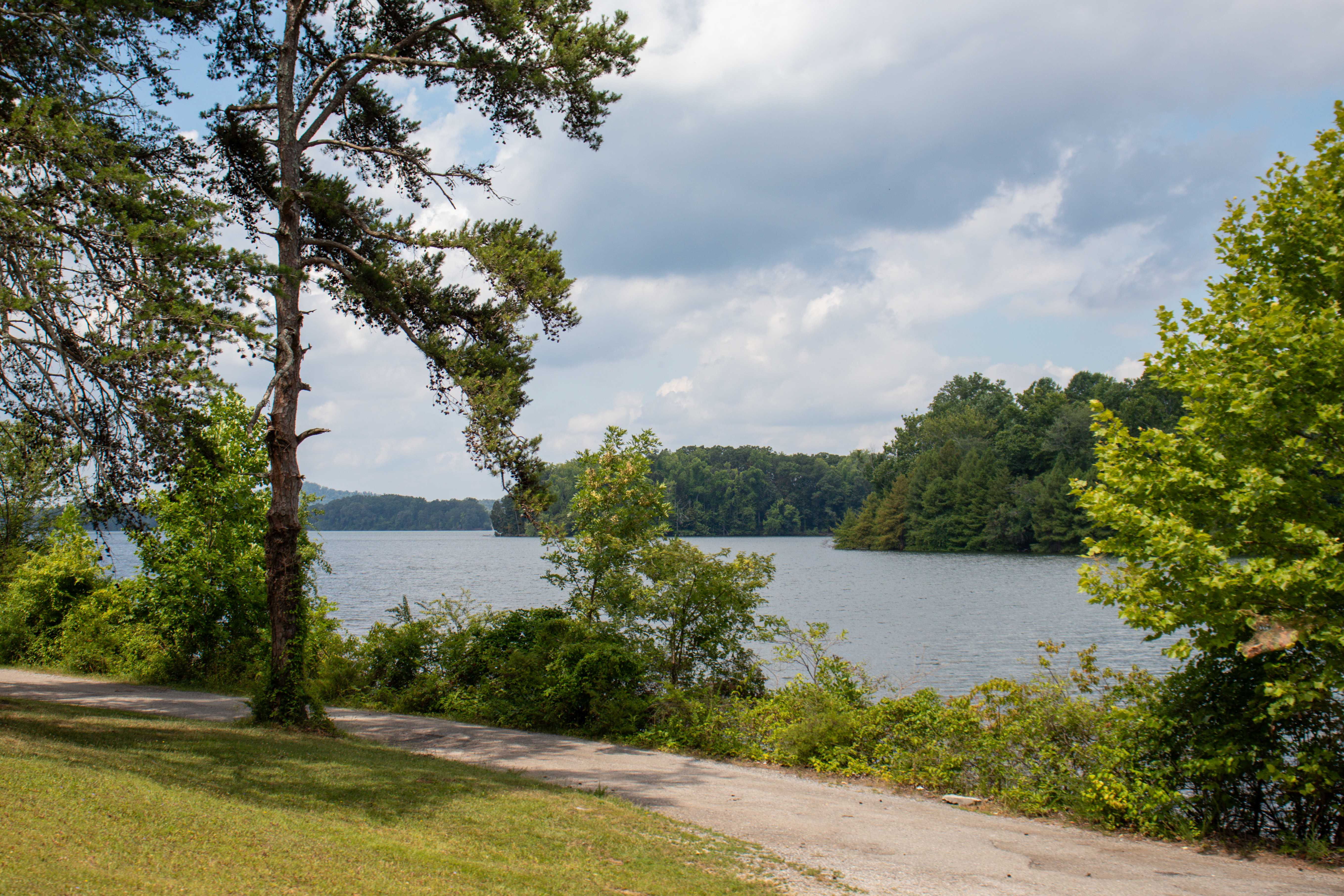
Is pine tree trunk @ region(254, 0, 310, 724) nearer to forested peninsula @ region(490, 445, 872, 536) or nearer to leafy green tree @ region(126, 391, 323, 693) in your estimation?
leafy green tree @ region(126, 391, 323, 693)

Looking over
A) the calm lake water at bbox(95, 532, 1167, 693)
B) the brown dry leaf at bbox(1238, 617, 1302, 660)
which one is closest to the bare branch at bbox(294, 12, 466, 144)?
the calm lake water at bbox(95, 532, 1167, 693)

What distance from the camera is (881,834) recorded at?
838cm

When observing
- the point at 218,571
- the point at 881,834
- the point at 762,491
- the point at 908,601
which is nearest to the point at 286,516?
the point at 218,571

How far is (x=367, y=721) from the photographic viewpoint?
45.9ft

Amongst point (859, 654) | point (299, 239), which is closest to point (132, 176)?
point (299, 239)

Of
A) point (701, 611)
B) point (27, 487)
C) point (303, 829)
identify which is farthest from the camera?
point (27, 487)

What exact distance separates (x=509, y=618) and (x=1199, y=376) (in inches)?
459

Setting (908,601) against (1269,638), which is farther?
(908,601)

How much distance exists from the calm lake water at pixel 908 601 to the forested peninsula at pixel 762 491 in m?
41.5

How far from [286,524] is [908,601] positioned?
34247 mm

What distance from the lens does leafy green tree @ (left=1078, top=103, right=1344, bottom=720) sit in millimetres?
8148

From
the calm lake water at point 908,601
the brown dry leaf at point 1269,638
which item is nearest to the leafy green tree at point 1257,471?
the brown dry leaf at point 1269,638

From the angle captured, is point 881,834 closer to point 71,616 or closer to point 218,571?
point 218,571

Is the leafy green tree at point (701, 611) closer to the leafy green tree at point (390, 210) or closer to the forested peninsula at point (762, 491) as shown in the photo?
the leafy green tree at point (390, 210)
